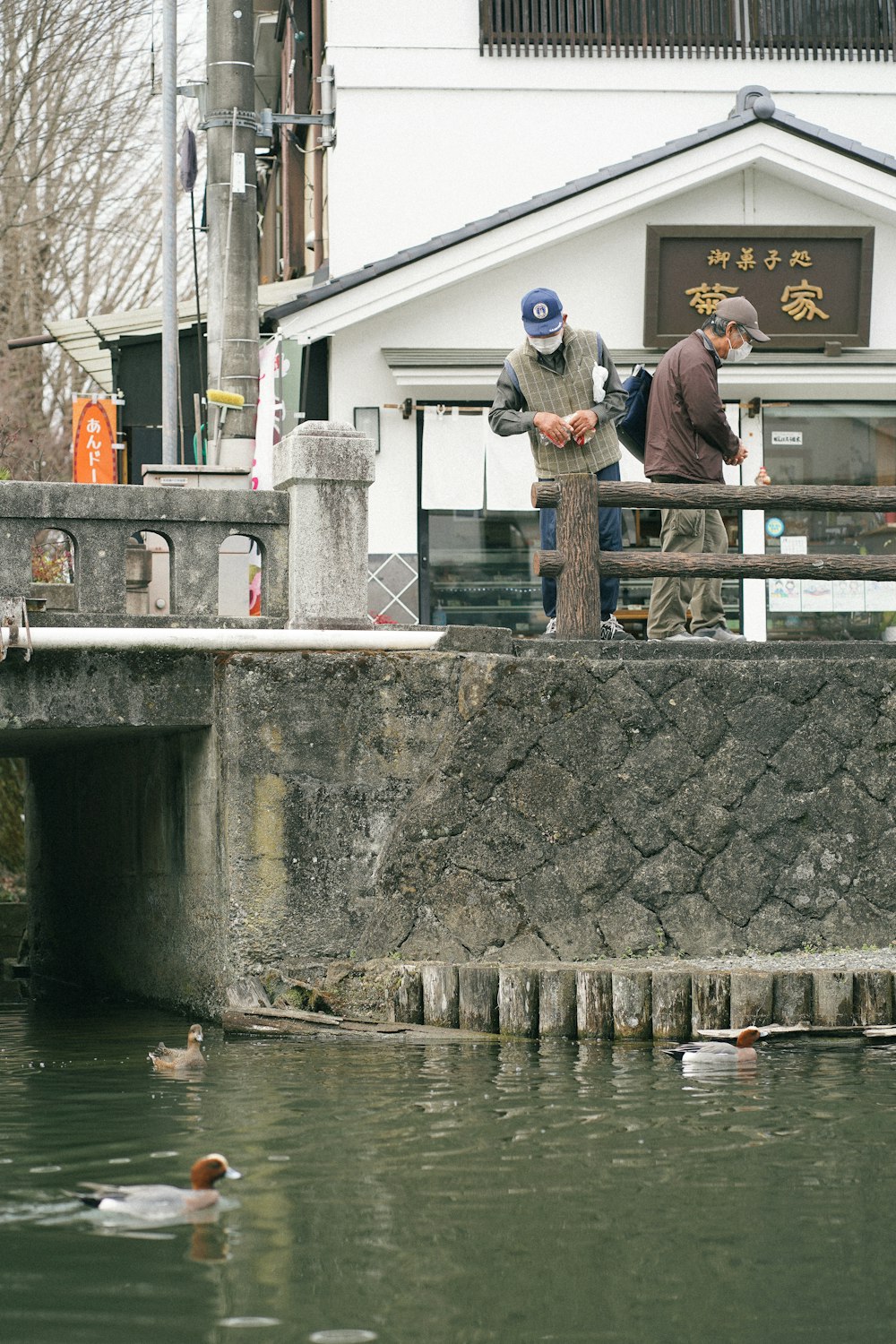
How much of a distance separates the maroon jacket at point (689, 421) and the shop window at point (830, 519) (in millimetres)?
5927

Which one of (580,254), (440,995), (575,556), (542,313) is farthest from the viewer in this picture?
(580,254)

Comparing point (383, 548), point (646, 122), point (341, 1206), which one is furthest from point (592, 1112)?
point (646, 122)

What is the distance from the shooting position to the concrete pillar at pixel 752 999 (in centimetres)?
818

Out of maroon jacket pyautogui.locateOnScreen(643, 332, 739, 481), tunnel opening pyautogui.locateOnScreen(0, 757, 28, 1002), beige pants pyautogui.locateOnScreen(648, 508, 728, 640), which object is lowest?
tunnel opening pyautogui.locateOnScreen(0, 757, 28, 1002)

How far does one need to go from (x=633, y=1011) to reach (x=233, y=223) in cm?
857

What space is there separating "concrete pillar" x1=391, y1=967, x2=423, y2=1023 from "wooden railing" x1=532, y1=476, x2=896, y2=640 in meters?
2.03

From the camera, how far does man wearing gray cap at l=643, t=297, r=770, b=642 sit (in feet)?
33.3

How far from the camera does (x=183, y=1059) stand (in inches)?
303

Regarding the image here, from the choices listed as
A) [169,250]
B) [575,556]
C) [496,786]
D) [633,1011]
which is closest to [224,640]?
[496,786]

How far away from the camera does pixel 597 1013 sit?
829 cm

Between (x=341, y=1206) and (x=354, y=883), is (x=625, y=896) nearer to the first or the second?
(x=354, y=883)

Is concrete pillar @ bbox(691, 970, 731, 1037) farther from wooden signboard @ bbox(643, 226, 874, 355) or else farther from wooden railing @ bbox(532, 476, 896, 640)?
wooden signboard @ bbox(643, 226, 874, 355)

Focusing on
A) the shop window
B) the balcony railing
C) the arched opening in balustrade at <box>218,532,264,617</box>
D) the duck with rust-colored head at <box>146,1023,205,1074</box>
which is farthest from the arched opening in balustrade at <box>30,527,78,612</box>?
the shop window

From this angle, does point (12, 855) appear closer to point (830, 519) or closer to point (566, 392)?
point (830, 519)
